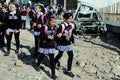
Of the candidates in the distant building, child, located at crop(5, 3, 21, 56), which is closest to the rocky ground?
child, located at crop(5, 3, 21, 56)

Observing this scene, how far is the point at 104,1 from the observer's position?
43.5m

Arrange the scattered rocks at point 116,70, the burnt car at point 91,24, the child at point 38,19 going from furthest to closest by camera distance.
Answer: the burnt car at point 91,24, the scattered rocks at point 116,70, the child at point 38,19

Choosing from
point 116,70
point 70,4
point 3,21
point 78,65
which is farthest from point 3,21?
point 70,4

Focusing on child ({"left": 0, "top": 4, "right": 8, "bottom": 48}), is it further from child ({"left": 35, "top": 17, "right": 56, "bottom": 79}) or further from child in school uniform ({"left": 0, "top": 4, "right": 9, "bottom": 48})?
child ({"left": 35, "top": 17, "right": 56, "bottom": 79})

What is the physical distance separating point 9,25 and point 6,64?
1.40 m

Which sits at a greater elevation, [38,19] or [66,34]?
[38,19]

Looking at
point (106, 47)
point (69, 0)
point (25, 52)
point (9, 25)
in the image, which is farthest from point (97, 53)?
point (69, 0)

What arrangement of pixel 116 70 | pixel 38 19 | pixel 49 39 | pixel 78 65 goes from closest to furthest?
pixel 49 39, pixel 38 19, pixel 116 70, pixel 78 65

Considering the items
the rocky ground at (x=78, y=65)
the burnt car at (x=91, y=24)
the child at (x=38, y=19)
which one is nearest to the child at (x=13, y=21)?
the child at (x=38, y=19)

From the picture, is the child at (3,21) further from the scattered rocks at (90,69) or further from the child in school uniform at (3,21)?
the scattered rocks at (90,69)

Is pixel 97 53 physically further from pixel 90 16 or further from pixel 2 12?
pixel 90 16

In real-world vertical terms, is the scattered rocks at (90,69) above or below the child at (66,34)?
below

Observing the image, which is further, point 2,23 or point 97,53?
point 97,53

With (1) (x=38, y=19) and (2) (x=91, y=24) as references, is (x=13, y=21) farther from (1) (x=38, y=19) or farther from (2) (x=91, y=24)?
(2) (x=91, y=24)
